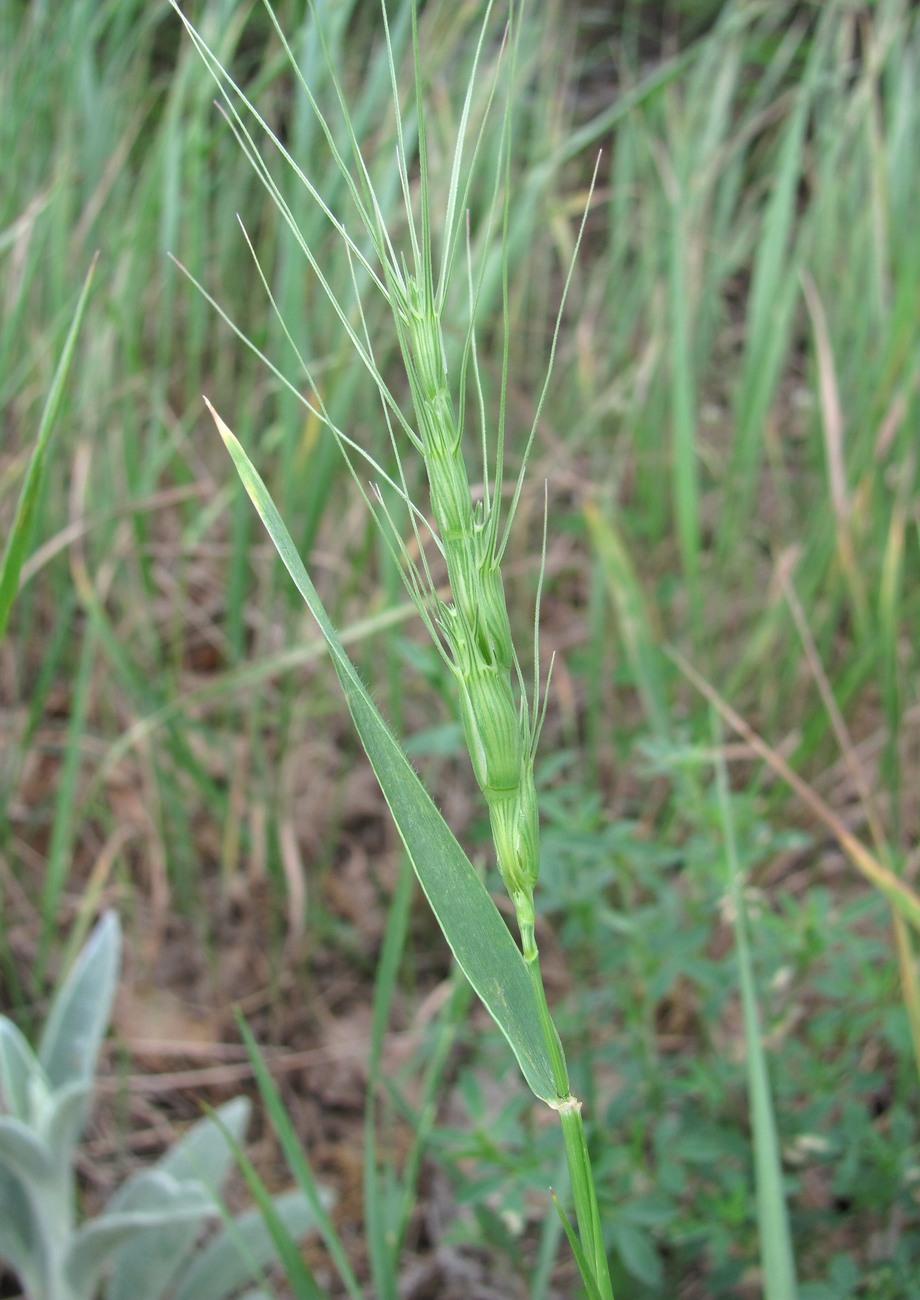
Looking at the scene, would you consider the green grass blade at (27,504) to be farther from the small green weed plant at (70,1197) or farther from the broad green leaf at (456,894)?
the small green weed plant at (70,1197)

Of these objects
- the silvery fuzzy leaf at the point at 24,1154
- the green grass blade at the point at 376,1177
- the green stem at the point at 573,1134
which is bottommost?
the silvery fuzzy leaf at the point at 24,1154

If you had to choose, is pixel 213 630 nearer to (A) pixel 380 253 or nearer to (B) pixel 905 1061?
(B) pixel 905 1061

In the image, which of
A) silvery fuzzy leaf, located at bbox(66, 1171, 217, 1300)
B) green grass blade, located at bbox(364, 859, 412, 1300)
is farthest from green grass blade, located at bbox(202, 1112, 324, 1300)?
silvery fuzzy leaf, located at bbox(66, 1171, 217, 1300)

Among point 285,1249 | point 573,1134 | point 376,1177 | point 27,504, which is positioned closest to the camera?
point 573,1134

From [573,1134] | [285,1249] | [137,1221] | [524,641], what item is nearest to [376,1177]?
[285,1249]

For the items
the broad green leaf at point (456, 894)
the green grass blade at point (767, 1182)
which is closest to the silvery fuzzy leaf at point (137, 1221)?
the green grass blade at point (767, 1182)

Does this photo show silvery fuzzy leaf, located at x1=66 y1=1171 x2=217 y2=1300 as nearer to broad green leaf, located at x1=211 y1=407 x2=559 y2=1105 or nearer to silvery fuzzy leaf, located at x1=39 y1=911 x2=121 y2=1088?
silvery fuzzy leaf, located at x1=39 y1=911 x2=121 y2=1088

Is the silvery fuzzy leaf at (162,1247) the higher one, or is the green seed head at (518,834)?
Answer: the green seed head at (518,834)

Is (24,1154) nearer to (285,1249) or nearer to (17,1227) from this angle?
(17,1227)
